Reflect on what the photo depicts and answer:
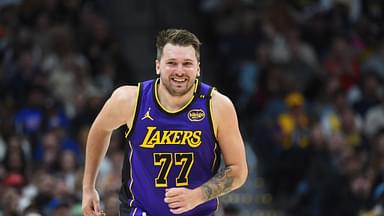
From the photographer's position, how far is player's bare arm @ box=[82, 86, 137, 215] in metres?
7.27

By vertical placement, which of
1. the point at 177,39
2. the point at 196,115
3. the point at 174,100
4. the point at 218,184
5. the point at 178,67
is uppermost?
the point at 177,39

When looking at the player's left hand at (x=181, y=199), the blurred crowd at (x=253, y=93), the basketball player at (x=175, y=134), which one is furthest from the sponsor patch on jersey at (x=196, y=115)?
the blurred crowd at (x=253, y=93)

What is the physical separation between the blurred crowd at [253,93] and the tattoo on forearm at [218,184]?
162 inches

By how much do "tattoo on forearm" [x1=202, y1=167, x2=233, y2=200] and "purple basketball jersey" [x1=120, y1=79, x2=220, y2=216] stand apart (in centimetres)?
18

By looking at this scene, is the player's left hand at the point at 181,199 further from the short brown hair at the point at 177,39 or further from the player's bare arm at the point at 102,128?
the short brown hair at the point at 177,39

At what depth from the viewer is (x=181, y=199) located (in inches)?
266

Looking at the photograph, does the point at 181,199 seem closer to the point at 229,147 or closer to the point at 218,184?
the point at 218,184

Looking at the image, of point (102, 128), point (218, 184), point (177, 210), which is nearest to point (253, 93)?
point (102, 128)

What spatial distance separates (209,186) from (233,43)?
31.7 ft

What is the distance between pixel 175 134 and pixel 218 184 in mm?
471

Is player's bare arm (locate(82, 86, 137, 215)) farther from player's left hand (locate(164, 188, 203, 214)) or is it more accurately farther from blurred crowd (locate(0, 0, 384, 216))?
blurred crowd (locate(0, 0, 384, 216))

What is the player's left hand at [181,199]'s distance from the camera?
22.1 feet

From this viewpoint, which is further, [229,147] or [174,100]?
[174,100]

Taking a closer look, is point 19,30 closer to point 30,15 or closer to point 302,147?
point 30,15
